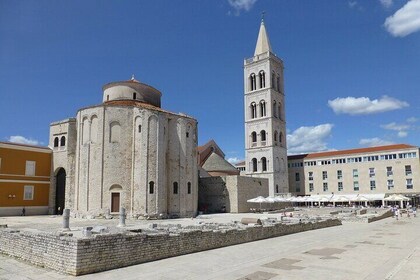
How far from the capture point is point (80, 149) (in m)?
37.8

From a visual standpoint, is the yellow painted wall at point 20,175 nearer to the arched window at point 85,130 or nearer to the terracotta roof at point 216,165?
the arched window at point 85,130

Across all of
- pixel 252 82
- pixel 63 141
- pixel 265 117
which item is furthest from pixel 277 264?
pixel 252 82

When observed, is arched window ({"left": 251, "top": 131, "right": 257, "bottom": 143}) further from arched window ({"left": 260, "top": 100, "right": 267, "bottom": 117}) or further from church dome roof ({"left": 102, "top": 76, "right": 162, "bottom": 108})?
church dome roof ({"left": 102, "top": 76, "right": 162, "bottom": 108})

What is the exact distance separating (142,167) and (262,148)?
3971cm

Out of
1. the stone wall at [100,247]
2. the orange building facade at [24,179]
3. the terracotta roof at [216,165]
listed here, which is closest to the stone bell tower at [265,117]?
the terracotta roof at [216,165]

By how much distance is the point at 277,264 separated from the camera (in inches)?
478

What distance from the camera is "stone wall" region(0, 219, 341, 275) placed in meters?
10.5

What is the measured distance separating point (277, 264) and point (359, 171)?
68.7m

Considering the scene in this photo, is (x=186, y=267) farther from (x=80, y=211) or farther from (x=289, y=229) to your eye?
(x=80, y=211)

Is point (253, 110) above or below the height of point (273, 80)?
below

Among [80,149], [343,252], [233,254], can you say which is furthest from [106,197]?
[343,252]

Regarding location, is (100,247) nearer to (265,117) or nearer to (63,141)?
(63,141)

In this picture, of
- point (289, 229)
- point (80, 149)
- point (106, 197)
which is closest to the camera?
point (289, 229)

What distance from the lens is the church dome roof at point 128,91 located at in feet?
139
